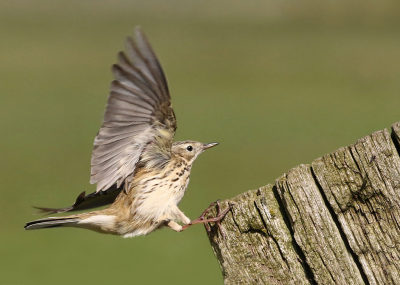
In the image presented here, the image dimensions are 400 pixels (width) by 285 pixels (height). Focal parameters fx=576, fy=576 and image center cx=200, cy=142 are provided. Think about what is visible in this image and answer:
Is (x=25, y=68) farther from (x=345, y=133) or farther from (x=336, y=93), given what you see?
(x=345, y=133)

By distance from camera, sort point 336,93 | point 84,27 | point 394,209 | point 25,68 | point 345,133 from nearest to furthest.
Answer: point 394,209 < point 345,133 < point 336,93 < point 25,68 < point 84,27

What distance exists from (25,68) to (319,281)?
2770 cm

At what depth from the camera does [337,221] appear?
3.21 metres

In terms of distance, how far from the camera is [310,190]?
10.6ft

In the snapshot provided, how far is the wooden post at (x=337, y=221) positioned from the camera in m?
3.12

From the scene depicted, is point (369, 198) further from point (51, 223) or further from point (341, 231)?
point (51, 223)

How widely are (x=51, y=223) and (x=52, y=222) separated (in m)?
0.01

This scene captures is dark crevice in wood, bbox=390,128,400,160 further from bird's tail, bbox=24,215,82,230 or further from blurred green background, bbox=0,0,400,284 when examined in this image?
blurred green background, bbox=0,0,400,284

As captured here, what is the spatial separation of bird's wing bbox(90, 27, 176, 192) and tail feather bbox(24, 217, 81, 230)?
18.0 inches

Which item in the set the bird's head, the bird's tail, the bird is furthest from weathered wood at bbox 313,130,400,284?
the bird's head

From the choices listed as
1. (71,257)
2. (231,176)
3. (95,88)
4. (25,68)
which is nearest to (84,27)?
(25,68)

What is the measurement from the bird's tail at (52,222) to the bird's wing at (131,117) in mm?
457

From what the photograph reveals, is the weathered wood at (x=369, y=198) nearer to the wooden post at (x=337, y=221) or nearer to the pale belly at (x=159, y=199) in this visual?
the wooden post at (x=337, y=221)

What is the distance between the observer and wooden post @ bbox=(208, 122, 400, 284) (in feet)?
10.3
